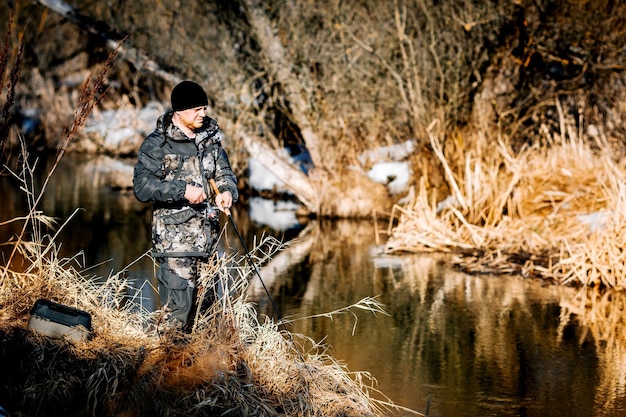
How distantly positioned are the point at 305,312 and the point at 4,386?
4.34 m

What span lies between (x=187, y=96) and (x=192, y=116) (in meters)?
0.16

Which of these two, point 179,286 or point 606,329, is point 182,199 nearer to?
point 179,286

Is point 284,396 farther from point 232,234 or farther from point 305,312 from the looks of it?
point 232,234

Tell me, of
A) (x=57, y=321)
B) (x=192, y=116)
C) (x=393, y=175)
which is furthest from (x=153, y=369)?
(x=393, y=175)

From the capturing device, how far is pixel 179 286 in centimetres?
593

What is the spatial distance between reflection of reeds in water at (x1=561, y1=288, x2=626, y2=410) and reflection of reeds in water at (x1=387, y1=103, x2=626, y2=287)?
0.60 m

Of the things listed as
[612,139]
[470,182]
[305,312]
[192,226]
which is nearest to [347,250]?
[470,182]

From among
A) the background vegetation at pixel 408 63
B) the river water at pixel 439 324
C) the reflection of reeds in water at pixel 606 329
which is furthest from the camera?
the background vegetation at pixel 408 63

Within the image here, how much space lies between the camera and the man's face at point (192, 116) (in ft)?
19.4

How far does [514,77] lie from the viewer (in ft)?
49.5

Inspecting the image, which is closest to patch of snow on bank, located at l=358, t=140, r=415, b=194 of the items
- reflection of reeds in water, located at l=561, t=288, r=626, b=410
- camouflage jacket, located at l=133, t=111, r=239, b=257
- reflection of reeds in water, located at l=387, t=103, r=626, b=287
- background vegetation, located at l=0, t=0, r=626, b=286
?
background vegetation, located at l=0, t=0, r=626, b=286

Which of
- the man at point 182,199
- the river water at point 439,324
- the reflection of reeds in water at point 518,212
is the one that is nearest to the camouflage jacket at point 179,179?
the man at point 182,199

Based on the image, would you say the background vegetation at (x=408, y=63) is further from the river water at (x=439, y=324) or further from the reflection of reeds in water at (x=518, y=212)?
the river water at (x=439, y=324)

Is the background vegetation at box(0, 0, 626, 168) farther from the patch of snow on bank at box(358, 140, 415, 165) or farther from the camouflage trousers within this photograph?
the camouflage trousers
